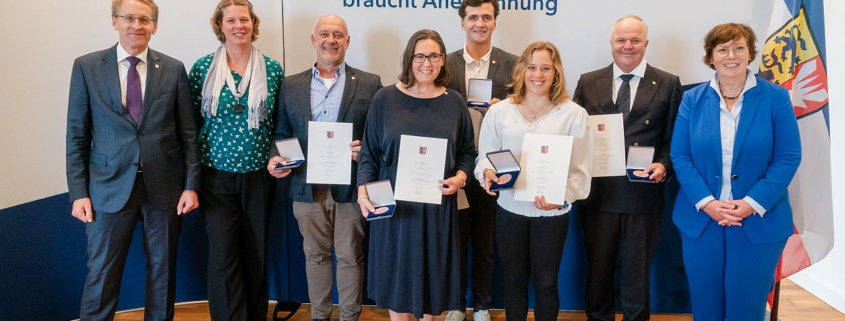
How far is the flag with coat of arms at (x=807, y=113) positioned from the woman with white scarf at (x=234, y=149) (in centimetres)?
268

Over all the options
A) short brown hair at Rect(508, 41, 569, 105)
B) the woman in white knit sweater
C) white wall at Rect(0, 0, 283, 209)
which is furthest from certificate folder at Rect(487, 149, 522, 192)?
white wall at Rect(0, 0, 283, 209)

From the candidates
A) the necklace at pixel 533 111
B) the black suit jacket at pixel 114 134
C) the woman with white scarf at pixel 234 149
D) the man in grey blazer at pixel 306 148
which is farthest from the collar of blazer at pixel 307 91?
the necklace at pixel 533 111

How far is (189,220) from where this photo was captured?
12.1ft

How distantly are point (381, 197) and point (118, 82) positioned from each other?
4.46 feet

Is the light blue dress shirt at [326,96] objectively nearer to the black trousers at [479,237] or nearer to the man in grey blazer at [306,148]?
the man in grey blazer at [306,148]

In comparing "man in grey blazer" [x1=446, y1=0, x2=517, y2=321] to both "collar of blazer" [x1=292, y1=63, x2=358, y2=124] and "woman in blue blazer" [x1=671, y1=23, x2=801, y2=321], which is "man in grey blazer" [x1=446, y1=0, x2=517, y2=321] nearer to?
"collar of blazer" [x1=292, y1=63, x2=358, y2=124]

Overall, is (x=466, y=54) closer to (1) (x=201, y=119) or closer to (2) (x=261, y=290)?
(1) (x=201, y=119)

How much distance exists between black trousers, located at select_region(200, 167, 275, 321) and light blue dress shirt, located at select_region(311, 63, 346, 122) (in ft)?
1.42

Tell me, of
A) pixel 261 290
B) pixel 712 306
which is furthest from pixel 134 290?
pixel 712 306

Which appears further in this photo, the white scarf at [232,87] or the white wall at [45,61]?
the white wall at [45,61]

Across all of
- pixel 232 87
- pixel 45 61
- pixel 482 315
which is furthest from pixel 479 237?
pixel 45 61

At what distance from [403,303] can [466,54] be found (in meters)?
1.37

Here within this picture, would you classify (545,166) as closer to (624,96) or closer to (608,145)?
(608,145)

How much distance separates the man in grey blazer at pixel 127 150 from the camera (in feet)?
8.79
